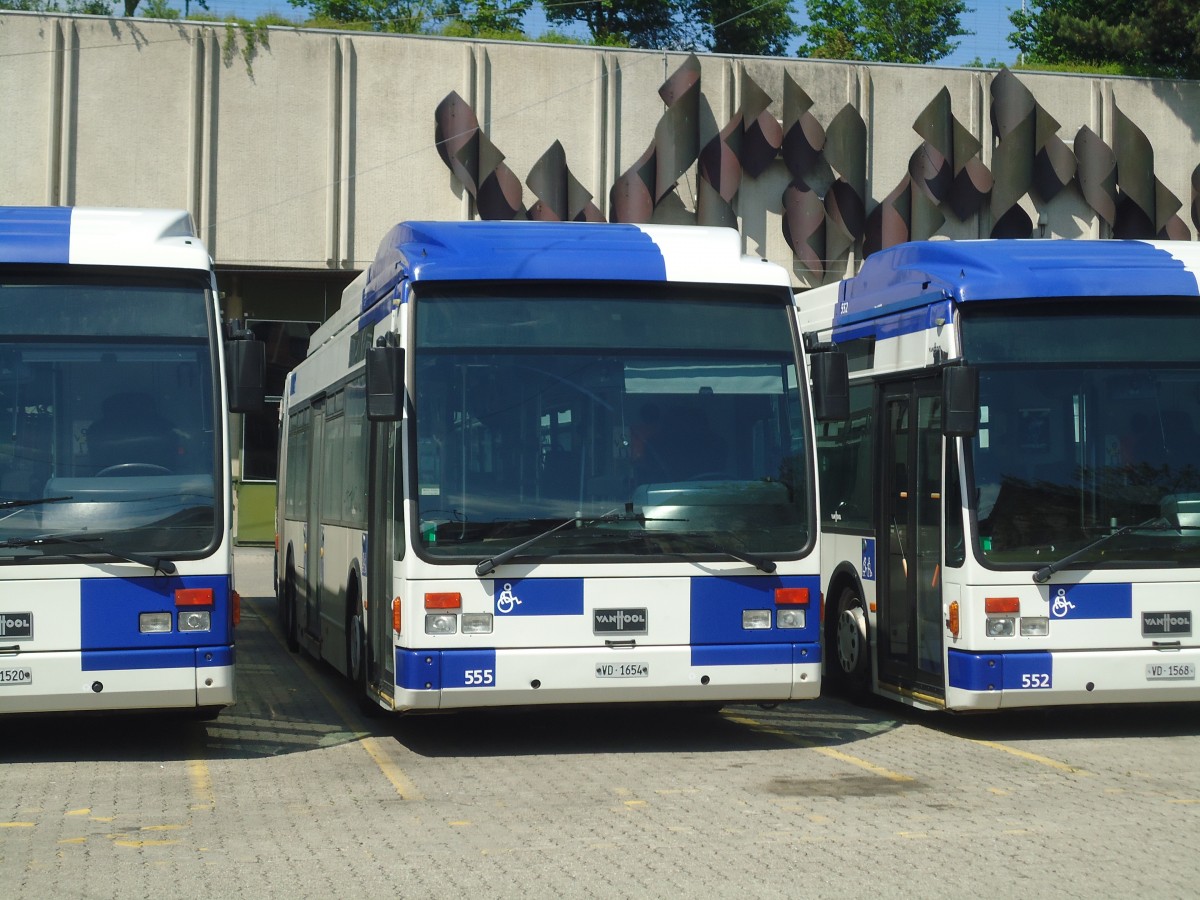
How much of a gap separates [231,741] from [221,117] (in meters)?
18.7

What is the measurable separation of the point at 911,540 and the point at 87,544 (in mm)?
5503

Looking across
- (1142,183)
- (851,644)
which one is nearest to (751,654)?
(851,644)

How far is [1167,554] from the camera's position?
10906mm

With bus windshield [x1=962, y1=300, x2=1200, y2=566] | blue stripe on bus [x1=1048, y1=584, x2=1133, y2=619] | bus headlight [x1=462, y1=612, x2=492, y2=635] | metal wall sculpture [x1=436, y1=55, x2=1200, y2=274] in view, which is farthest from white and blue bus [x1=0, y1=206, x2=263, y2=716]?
metal wall sculpture [x1=436, y1=55, x2=1200, y2=274]

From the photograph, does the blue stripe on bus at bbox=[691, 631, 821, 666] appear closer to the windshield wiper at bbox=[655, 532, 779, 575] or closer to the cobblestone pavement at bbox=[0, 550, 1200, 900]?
the windshield wiper at bbox=[655, 532, 779, 575]

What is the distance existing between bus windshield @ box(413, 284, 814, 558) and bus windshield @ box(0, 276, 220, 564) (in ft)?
4.45

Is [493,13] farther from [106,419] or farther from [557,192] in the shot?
[106,419]

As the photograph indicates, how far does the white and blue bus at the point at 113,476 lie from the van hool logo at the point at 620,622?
7.21ft

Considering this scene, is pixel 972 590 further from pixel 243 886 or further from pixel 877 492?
pixel 243 886

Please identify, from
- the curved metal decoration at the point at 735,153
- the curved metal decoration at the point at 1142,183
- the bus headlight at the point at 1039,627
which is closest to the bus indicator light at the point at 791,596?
the bus headlight at the point at 1039,627

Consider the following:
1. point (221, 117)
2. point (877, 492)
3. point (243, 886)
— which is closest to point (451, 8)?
point (221, 117)

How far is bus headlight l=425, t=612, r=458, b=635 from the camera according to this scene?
9953mm

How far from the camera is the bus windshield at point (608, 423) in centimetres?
1003

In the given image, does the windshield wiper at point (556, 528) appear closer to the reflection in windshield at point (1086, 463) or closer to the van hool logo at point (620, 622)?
the van hool logo at point (620, 622)
